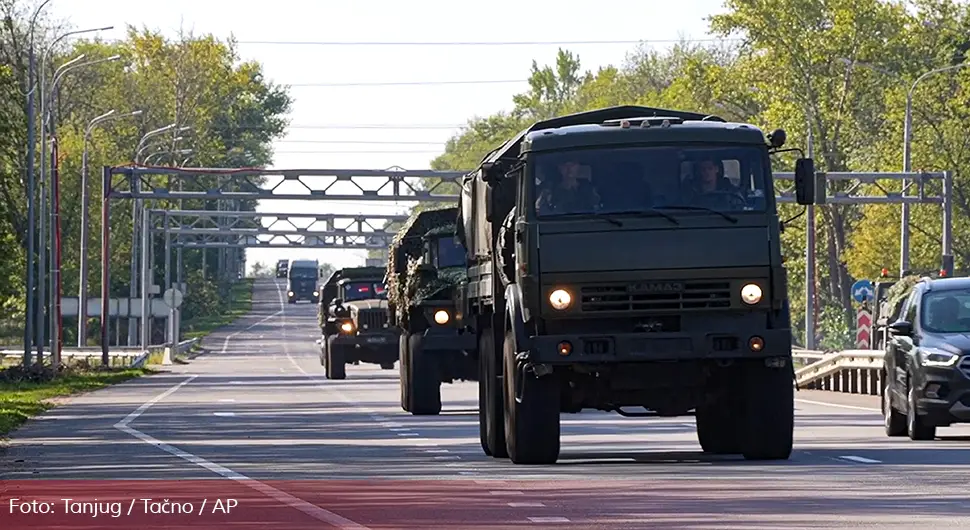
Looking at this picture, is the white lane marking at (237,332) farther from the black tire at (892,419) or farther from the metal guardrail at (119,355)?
the black tire at (892,419)

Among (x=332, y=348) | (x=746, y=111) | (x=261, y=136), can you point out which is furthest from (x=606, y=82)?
(x=332, y=348)

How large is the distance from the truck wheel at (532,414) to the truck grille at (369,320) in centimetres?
3364

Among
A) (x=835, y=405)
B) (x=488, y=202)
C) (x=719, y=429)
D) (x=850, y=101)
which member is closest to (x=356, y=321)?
(x=835, y=405)

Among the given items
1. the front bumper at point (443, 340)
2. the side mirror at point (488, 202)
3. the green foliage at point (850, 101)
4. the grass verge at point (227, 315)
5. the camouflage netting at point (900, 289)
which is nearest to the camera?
the side mirror at point (488, 202)

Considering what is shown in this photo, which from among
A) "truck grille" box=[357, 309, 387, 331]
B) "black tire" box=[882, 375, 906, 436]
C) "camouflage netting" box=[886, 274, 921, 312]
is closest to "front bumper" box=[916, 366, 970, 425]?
"black tire" box=[882, 375, 906, 436]

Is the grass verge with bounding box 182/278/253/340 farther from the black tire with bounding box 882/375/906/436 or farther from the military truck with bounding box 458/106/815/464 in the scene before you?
the military truck with bounding box 458/106/815/464

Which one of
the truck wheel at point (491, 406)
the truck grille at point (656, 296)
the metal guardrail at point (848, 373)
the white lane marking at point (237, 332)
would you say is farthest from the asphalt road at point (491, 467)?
the white lane marking at point (237, 332)

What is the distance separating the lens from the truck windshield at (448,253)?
35750 mm

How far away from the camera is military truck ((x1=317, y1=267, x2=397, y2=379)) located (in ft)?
183

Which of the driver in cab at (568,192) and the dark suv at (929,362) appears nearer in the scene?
the driver in cab at (568,192)

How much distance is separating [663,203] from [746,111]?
305ft

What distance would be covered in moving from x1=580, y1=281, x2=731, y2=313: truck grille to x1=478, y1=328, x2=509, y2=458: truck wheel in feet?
6.87

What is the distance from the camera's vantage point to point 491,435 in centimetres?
2353

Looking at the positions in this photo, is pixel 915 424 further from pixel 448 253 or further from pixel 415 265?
pixel 415 265
